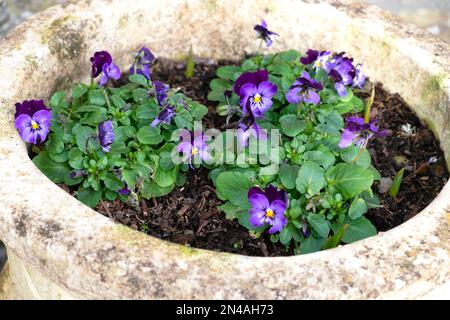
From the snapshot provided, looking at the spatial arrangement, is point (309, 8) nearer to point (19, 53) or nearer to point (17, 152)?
point (19, 53)

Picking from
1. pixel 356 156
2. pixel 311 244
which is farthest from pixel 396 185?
pixel 311 244

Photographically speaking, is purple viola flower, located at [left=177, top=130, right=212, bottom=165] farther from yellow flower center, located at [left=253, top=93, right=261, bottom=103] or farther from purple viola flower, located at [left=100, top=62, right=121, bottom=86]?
purple viola flower, located at [left=100, top=62, right=121, bottom=86]

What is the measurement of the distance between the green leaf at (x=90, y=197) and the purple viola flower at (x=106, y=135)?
119mm

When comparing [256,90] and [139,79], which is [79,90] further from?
[256,90]

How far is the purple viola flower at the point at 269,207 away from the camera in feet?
5.94

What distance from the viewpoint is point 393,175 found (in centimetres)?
223

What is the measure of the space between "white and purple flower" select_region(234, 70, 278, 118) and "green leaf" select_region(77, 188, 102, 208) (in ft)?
1.54

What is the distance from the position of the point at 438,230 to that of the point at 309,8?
1.08 m

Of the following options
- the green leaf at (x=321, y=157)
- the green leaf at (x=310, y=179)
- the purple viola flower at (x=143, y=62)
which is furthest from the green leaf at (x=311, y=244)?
the purple viola flower at (x=143, y=62)

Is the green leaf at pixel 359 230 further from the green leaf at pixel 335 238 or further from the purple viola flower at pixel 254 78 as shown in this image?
the purple viola flower at pixel 254 78

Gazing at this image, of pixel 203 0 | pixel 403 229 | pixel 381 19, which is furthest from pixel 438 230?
pixel 203 0

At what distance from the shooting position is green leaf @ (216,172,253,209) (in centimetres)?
196

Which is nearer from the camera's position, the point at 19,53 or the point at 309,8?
the point at 19,53

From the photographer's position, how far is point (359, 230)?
75.0 inches
